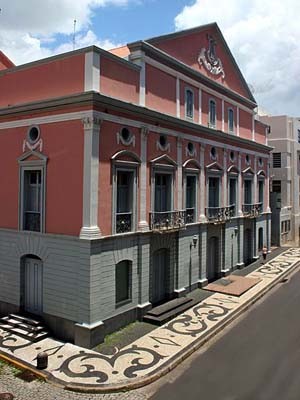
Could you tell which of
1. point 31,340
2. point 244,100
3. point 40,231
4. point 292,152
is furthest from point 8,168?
point 292,152

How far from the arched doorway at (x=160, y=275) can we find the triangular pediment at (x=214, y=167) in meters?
6.17

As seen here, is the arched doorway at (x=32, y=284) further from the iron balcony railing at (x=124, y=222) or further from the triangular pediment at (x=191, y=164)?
the triangular pediment at (x=191, y=164)

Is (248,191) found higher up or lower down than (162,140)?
lower down

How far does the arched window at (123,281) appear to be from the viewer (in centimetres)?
1639

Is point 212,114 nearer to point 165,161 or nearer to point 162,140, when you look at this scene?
point 162,140

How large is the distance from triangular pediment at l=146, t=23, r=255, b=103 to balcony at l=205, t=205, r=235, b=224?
7.84 m

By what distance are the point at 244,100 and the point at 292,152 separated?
15434 mm

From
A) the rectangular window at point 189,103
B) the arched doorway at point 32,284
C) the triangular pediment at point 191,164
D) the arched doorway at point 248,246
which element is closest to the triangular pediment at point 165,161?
the triangular pediment at point 191,164

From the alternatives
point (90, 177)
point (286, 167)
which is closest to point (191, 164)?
point (90, 177)

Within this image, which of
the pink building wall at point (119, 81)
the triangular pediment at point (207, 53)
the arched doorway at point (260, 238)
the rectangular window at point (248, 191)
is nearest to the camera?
the pink building wall at point (119, 81)

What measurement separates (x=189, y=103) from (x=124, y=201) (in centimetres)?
751

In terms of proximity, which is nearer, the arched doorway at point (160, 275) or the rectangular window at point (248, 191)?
the arched doorway at point (160, 275)

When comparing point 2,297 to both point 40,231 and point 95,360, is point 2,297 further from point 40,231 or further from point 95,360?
point 95,360

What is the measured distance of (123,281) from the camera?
16.7 m
